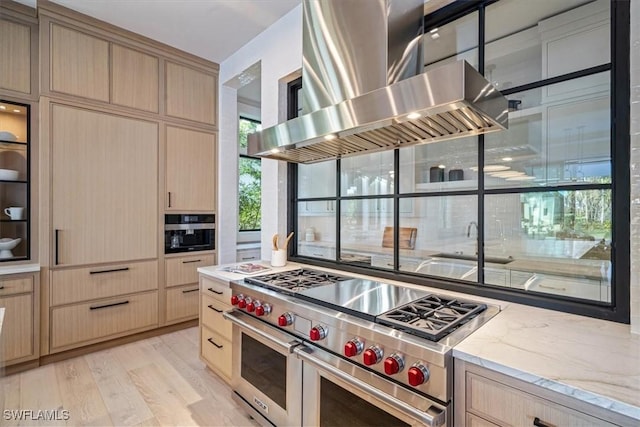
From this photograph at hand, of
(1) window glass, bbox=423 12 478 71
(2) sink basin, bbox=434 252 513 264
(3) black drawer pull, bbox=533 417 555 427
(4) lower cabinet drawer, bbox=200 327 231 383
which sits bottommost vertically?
(4) lower cabinet drawer, bbox=200 327 231 383

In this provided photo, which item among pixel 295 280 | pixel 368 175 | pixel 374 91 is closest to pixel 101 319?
pixel 295 280

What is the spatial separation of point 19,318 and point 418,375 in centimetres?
297

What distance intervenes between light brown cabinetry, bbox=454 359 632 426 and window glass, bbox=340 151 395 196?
1.33 m

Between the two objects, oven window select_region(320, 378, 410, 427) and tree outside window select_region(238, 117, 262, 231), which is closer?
oven window select_region(320, 378, 410, 427)

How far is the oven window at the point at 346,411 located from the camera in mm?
1132

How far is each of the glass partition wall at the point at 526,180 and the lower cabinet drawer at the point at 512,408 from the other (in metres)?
0.64

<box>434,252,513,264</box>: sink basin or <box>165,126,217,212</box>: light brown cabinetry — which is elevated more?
<box>165,126,217,212</box>: light brown cabinetry

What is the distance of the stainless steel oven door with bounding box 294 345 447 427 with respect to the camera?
1011 mm

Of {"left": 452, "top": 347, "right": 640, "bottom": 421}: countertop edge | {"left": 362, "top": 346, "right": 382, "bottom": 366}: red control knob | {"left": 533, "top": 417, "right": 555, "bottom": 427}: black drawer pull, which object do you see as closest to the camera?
{"left": 452, "top": 347, "right": 640, "bottom": 421}: countertop edge

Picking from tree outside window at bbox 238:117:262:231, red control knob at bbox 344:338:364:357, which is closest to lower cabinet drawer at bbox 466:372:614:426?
red control knob at bbox 344:338:364:357

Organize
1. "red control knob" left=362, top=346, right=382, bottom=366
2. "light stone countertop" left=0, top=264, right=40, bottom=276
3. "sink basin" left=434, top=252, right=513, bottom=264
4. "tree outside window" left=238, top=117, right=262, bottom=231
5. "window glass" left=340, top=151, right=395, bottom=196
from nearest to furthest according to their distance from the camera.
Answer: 1. "red control knob" left=362, top=346, right=382, bottom=366
2. "sink basin" left=434, top=252, right=513, bottom=264
3. "window glass" left=340, top=151, right=395, bottom=196
4. "light stone countertop" left=0, top=264, right=40, bottom=276
5. "tree outside window" left=238, top=117, right=262, bottom=231

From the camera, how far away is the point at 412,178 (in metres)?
2.08

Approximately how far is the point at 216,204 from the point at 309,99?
2183 mm

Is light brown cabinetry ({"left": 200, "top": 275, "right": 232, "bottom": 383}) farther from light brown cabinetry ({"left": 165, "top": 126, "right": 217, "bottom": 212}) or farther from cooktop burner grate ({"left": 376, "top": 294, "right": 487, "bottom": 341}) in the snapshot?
light brown cabinetry ({"left": 165, "top": 126, "right": 217, "bottom": 212})
